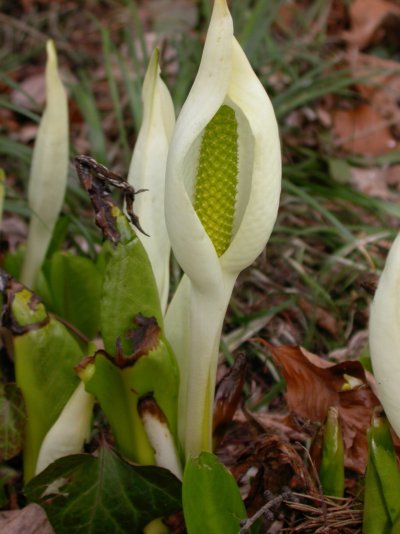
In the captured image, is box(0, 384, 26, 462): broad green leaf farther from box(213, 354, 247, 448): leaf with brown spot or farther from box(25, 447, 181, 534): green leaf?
box(213, 354, 247, 448): leaf with brown spot

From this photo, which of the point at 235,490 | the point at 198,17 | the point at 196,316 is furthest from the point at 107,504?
the point at 198,17

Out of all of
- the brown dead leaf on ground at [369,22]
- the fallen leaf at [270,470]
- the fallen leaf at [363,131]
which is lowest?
the fallen leaf at [270,470]

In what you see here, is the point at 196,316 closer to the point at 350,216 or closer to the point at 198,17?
the point at 350,216

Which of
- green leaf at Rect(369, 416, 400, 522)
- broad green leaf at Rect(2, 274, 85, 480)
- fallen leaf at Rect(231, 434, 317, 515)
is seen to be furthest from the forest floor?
broad green leaf at Rect(2, 274, 85, 480)

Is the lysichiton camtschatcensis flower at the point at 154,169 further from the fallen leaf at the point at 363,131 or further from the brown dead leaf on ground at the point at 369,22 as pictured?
the brown dead leaf on ground at the point at 369,22

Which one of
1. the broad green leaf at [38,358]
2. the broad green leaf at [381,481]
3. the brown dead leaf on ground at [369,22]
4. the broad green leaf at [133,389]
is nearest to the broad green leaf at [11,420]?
the broad green leaf at [38,358]

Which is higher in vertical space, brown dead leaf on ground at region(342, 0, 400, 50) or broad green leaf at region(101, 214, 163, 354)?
brown dead leaf on ground at region(342, 0, 400, 50)
